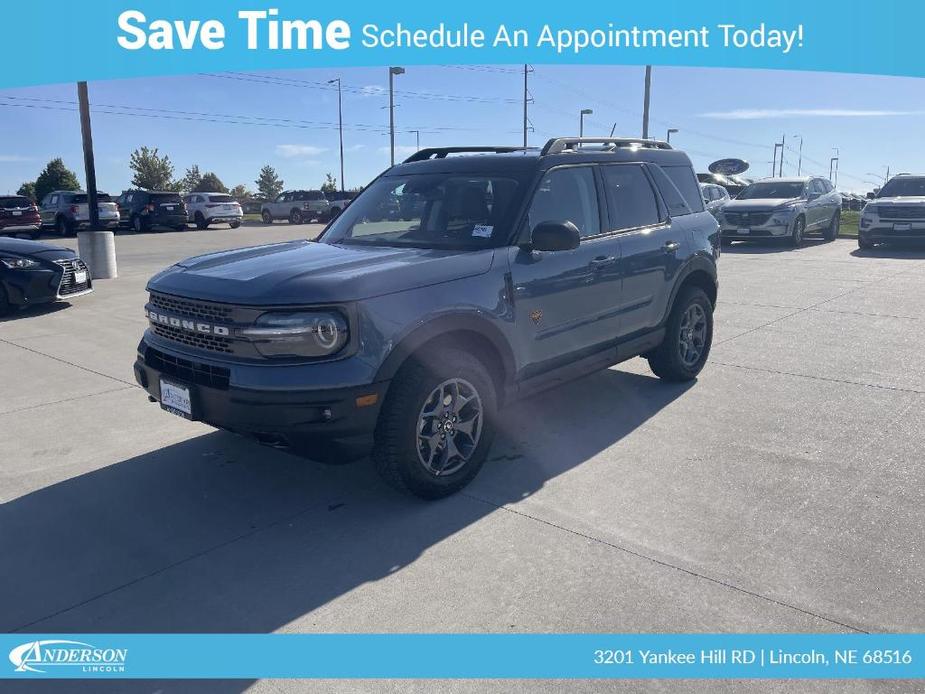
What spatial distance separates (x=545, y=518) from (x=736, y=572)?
960 mm

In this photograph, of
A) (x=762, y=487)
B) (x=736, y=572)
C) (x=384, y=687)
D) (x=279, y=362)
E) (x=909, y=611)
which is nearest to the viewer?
(x=384, y=687)

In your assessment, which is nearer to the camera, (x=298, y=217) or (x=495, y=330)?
(x=495, y=330)

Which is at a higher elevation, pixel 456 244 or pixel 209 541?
pixel 456 244

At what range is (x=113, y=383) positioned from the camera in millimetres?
6367

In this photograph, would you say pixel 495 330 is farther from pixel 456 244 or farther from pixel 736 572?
pixel 736 572

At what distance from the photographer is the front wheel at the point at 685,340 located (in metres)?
6.02

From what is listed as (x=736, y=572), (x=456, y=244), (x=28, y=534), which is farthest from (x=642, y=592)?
(x=28, y=534)

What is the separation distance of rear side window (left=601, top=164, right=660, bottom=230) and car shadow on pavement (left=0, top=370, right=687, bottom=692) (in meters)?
1.50

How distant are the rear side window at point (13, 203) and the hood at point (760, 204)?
953 inches

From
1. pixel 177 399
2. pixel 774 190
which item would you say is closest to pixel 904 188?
pixel 774 190

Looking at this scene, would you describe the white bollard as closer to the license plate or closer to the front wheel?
the license plate

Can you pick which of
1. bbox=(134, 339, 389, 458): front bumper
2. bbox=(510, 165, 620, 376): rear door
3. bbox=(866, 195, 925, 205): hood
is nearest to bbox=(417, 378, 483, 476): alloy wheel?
bbox=(134, 339, 389, 458): front bumper

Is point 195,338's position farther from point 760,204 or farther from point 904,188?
point 904,188

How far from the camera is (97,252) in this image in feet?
44.5
